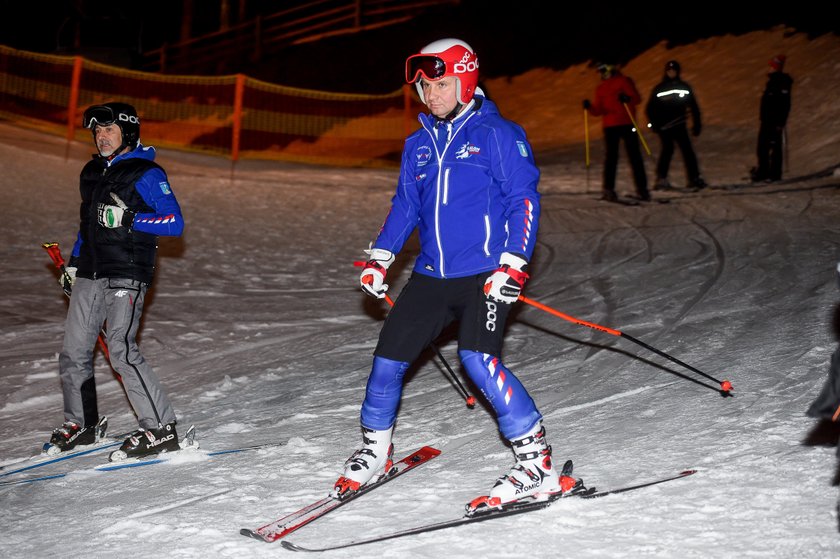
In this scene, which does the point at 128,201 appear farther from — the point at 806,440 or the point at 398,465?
the point at 806,440

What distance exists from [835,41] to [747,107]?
9.46 feet

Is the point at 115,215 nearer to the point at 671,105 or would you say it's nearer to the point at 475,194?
the point at 475,194

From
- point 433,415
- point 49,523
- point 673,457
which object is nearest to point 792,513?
point 673,457

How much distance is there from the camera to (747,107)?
66.9 ft

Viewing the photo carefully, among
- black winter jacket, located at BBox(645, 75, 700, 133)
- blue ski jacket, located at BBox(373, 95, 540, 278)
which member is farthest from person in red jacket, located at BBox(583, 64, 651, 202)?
blue ski jacket, located at BBox(373, 95, 540, 278)

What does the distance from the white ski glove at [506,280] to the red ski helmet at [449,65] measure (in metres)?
0.77

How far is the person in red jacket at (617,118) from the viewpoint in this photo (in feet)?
43.1

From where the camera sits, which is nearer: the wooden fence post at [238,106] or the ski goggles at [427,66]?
the ski goggles at [427,66]

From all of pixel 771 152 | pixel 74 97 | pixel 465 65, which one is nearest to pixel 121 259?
pixel 465 65

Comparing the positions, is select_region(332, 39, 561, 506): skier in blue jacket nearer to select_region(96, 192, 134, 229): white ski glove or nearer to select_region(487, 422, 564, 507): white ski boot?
select_region(487, 422, 564, 507): white ski boot

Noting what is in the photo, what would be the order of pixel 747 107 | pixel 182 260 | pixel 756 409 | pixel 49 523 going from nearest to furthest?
pixel 49 523
pixel 756 409
pixel 182 260
pixel 747 107

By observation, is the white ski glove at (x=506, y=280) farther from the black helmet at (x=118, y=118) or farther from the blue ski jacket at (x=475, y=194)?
the black helmet at (x=118, y=118)

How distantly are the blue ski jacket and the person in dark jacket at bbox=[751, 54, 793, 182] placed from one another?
1085 centimetres

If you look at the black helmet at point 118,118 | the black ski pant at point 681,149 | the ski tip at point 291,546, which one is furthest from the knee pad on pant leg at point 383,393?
the black ski pant at point 681,149
